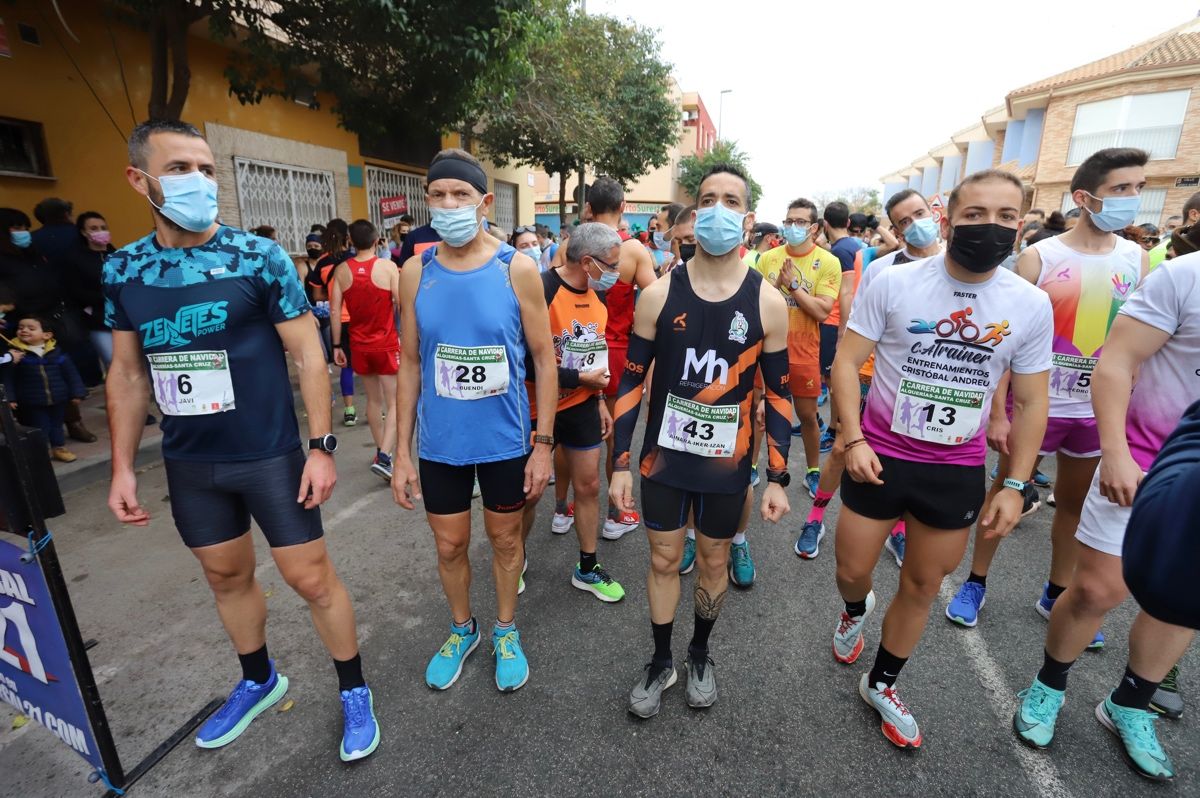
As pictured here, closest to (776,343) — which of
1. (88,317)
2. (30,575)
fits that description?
(30,575)

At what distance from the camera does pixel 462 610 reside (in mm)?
2641

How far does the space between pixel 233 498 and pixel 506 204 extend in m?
18.4

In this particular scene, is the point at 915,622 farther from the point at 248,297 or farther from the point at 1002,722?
the point at 248,297

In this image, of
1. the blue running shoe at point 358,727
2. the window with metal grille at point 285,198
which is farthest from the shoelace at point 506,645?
the window with metal grille at point 285,198

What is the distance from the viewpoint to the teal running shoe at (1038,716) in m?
2.24

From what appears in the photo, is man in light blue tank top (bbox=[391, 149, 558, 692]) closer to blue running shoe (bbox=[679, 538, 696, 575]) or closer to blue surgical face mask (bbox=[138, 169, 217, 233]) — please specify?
blue surgical face mask (bbox=[138, 169, 217, 233])

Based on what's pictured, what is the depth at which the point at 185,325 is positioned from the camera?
1938 mm

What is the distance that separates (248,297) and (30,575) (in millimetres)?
1031

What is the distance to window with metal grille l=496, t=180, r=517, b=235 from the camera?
1831cm

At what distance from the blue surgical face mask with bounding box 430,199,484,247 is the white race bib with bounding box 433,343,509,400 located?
421mm

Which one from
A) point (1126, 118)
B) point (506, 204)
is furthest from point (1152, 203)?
point (506, 204)

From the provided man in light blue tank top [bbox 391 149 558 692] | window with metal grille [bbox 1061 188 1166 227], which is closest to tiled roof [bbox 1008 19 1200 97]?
window with metal grille [bbox 1061 188 1166 227]

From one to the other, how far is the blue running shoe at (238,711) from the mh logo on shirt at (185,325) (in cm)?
140

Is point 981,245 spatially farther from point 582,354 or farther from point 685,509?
A: point 582,354
